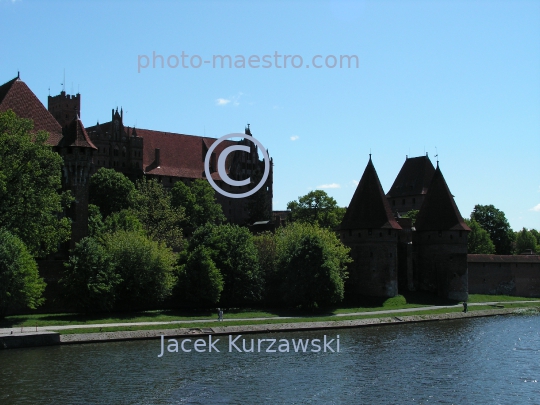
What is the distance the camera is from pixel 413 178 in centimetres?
9606

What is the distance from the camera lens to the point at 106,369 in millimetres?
29344

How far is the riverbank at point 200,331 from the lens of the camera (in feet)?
114

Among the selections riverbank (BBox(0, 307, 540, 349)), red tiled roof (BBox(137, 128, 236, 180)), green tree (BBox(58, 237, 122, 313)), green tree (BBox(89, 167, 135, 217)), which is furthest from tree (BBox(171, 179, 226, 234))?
riverbank (BBox(0, 307, 540, 349))

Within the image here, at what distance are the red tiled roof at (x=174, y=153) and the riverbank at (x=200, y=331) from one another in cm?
5155

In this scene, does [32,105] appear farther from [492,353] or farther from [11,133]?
[492,353]

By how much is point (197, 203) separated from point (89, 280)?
142ft

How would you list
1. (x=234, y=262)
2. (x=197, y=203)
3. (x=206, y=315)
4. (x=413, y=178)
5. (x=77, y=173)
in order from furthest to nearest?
(x=413, y=178), (x=197, y=203), (x=77, y=173), (x=234, y=262), (x=206, y=315)

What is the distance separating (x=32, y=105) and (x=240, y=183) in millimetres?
52523

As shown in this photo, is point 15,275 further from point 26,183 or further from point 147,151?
point 147,151

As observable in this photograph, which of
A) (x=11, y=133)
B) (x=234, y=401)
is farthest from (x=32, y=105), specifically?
(x=234, y=401)

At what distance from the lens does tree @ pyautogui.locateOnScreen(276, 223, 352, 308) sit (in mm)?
49719

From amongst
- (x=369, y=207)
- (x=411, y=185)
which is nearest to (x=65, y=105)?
(x=411, y=185)

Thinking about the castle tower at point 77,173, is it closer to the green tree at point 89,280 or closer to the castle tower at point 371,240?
the green tree at point 89,280

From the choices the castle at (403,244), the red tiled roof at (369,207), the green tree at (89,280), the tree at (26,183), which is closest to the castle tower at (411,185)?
the castle at (403,244)
